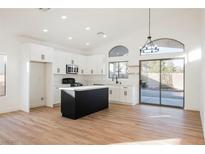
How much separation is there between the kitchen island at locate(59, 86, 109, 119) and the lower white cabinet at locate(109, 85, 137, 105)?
1823mm

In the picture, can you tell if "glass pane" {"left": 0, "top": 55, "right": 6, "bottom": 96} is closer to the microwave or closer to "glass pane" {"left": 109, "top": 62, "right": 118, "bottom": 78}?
the microwave

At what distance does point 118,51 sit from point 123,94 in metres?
2.12

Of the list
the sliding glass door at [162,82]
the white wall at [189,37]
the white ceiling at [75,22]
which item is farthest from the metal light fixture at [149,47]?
the white ceiling at [75,22]

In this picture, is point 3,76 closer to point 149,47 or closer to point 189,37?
point 149,47

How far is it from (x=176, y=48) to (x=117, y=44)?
262cm

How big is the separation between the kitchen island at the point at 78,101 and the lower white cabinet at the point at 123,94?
5.98ft

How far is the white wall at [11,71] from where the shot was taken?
205 inches

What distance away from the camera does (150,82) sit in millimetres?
6816

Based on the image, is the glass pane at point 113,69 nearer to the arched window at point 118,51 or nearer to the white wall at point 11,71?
the arched window at point 118,51

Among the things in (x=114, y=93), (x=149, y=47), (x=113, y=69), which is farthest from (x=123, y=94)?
(x=149, y=47)

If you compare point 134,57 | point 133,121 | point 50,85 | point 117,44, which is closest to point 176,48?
point 134,57

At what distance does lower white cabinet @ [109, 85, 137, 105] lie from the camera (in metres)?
6.77

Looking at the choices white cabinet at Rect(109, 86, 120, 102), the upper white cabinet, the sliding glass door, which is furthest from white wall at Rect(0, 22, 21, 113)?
the sliding glass door
